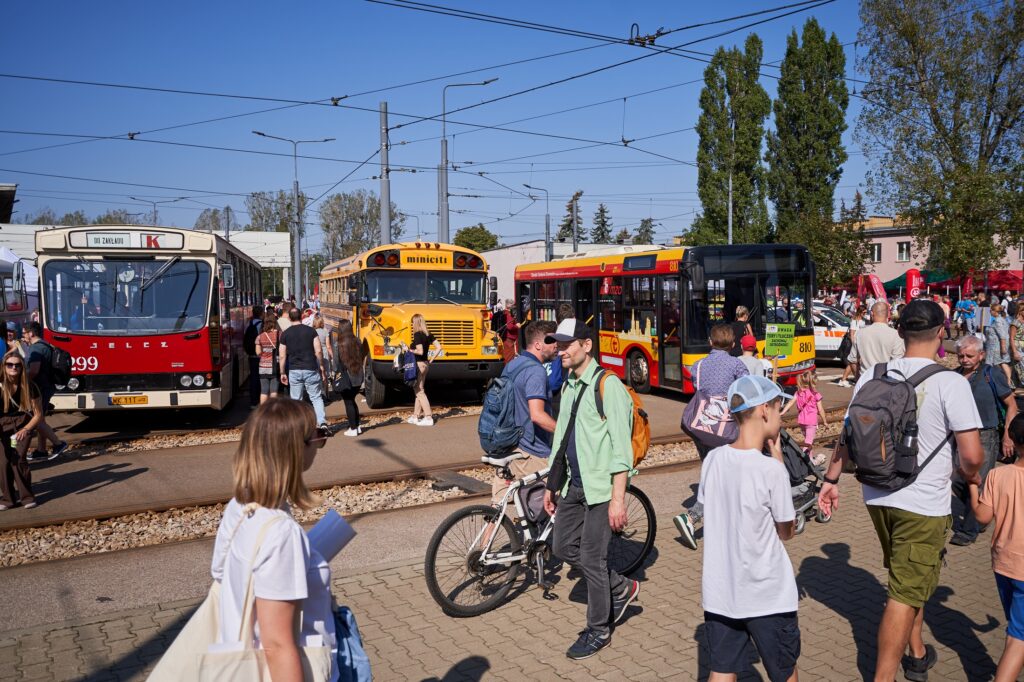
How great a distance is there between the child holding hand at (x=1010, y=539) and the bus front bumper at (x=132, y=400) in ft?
36.4

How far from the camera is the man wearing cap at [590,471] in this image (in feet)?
15.6

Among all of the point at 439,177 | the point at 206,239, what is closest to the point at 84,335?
the point at 206,239

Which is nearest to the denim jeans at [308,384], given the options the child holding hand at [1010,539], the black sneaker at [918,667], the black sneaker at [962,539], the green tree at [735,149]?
the black sneaker at [962,539]

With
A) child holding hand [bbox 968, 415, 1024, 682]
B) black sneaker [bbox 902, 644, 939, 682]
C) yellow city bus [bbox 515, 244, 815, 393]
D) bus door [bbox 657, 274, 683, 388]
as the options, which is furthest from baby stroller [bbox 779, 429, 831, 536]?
bus door [bbox 657, 274, 683, 388]

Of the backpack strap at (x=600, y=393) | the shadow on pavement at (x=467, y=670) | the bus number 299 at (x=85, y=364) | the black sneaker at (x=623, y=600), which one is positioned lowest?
the shadow on pavement at (x=467, y=670)

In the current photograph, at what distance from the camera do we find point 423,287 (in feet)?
52.6

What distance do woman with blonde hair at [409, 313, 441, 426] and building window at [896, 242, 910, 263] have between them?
50964mm

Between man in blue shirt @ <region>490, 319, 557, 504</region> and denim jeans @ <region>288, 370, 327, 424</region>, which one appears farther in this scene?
denim jeans @ <region>288, 370, 327, 424</region>

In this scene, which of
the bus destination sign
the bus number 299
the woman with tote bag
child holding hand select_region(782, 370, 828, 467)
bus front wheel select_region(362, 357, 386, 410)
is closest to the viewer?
the woman with tote bag

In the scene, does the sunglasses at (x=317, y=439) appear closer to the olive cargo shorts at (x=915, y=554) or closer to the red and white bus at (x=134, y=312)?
the olive cargo shorts at (x=915, y=554)

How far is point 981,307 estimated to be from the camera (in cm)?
2184

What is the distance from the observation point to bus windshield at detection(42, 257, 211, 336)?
12320mm

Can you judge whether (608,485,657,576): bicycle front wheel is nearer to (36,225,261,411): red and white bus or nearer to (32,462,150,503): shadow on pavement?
(32,462,150,503): shadow on pavement

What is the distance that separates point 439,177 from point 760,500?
22966 millimetres
